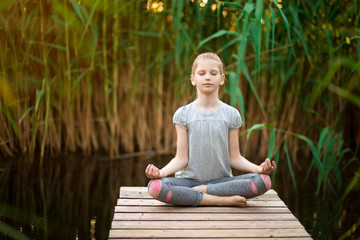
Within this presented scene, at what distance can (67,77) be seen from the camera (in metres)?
3.35

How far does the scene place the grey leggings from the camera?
1891mm

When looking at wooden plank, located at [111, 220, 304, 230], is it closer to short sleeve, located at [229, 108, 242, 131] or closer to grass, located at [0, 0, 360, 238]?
short sleeve, located at [229, 108, 242, 131]

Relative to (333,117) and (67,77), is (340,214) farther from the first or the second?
(67,77)

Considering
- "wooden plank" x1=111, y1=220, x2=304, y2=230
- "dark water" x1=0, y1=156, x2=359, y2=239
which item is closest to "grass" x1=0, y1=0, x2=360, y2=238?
"dark water" x1=0, y1=156, x2=359, y2=239

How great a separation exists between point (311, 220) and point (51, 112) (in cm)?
195

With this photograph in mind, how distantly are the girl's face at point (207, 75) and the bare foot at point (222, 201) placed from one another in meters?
0.42

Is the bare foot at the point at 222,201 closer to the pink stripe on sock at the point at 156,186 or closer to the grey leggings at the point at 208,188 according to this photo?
the grey leggings at the point at 208,188

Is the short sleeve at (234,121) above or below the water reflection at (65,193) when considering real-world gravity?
Answer: above

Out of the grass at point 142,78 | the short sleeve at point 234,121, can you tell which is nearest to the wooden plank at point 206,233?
the short sleeve at point 234,121

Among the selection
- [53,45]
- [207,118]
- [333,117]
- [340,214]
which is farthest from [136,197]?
[333,117]

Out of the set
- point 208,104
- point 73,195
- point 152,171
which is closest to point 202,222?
point 152,171

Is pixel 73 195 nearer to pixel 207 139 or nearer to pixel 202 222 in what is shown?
pixel 207 139

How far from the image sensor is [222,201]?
6.31 ft

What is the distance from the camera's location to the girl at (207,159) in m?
1.91
